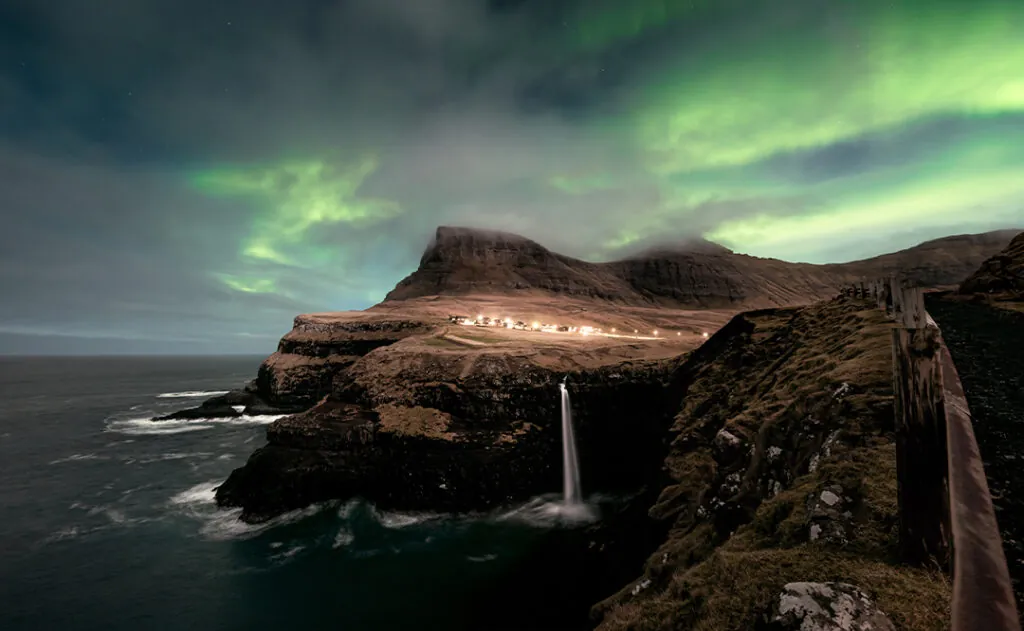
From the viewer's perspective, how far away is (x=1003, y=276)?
24188mm

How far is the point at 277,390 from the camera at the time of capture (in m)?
79.1

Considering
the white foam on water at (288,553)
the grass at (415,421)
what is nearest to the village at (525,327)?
the grass at (415,421)

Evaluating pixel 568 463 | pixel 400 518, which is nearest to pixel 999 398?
pixel 568 463

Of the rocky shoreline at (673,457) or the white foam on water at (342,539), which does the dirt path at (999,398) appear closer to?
the rocky shoreline at (673,457)

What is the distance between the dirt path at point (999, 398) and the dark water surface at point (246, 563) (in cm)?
1901

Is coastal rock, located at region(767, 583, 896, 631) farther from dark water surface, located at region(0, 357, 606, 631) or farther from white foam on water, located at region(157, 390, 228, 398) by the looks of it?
white foam on water, located at region(157, 390, 228, 398)

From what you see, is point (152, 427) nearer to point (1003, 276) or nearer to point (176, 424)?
point (176, 424)

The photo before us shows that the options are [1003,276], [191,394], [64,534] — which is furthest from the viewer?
[191,394]

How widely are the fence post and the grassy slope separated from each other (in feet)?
1.71

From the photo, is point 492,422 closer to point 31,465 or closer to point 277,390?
point 277,390

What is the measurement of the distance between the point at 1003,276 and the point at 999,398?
66.6ft

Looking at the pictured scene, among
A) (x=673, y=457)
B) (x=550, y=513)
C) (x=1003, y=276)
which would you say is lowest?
(x=550, y=513)

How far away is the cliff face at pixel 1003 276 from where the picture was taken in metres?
23.1

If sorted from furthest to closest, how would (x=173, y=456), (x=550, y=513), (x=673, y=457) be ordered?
(x=173, y=456) < (x=550, y=513) < (x=673, y=457)
